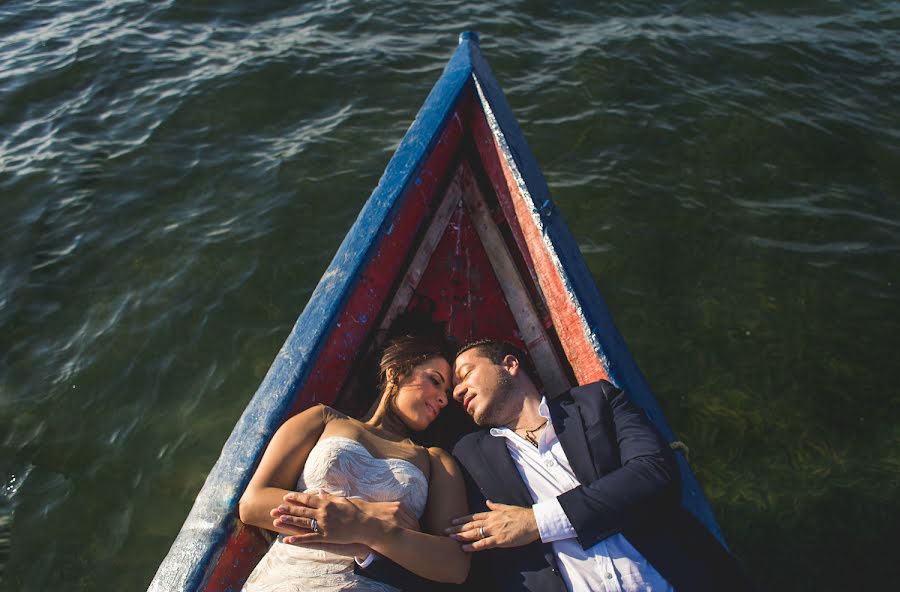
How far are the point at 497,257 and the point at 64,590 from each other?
10.1 feet

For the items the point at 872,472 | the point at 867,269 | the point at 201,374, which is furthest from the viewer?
the point at 867,269

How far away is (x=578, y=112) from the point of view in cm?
703

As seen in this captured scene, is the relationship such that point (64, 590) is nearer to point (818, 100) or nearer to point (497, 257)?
point (497, 257)

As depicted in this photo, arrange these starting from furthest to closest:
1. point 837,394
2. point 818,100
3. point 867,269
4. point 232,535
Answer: point 818,100, point 867,269, point 837,394, point 232,535

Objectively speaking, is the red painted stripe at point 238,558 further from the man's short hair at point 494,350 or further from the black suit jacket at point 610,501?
the man's short hair at point 494,350

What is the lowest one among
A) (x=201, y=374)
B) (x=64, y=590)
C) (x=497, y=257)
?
(x=64, y=590)

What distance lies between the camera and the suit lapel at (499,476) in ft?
8.84

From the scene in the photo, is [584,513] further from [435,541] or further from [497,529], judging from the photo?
[435,541]

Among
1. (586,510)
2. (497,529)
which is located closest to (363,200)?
(497,529)

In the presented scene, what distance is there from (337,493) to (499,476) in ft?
2.23

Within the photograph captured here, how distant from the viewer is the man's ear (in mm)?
3189

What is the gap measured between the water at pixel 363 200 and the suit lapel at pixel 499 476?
1.73 meters

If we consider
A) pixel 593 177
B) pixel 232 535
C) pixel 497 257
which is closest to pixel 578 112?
pixel 593 177

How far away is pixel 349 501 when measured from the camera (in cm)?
244
